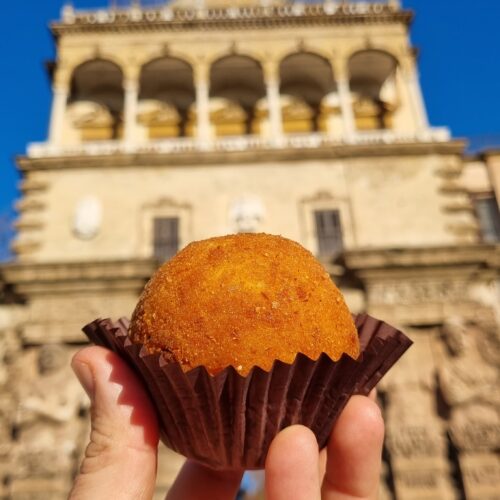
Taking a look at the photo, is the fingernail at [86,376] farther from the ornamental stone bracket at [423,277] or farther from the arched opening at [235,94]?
the arched opening at [235,94]

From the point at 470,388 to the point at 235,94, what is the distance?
1098 centimetres

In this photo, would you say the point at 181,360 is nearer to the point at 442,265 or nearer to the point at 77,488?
the point at 77,488

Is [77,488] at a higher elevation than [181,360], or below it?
below

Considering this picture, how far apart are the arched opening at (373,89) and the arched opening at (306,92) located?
2.64 ft

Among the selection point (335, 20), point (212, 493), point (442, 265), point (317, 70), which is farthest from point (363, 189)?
point (212, 493)

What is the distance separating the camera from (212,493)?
301 cm

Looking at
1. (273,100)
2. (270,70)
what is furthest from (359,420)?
(270,70)

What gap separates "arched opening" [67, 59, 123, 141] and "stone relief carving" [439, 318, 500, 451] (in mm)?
11151

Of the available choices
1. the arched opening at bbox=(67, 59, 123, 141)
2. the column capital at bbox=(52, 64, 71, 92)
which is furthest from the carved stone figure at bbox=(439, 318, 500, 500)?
the column capital at bbox=(52, 64, 71, 92)

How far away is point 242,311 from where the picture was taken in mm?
2334

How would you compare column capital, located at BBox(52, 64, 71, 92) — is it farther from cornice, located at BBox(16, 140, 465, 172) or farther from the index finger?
the index finger

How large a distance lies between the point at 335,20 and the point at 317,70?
1.56m

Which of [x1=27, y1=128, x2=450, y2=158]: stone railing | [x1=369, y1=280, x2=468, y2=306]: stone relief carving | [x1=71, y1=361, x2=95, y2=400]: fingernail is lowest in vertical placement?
[x1=71, y1=361, x2=95, y2=400]: fingernail

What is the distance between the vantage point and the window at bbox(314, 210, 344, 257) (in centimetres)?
1202
